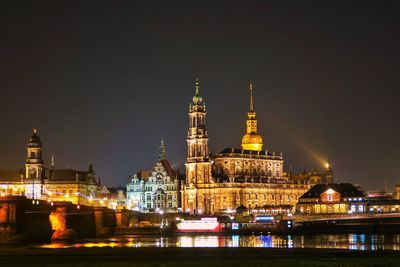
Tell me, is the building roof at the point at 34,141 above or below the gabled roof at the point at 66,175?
above

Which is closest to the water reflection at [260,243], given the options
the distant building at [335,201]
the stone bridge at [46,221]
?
the stone bridge at [46,221]

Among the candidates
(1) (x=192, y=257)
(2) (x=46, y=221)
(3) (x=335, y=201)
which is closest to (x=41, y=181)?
(3) (x=335, y=201)

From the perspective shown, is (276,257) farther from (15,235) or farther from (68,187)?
(68,187)

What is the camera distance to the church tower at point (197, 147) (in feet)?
632

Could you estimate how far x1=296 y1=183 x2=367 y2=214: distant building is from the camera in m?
187

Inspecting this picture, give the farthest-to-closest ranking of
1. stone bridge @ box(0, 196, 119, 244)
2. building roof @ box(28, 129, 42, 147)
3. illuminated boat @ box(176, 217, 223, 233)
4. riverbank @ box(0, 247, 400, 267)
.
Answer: building roof @ box(28, 129, 42, 147)
illuminated boat @ box(176, 217, 223, 233)
stone bridge @ box(0, 196, 119, 244)
riverbank @ box(0, 247, 400, 267)

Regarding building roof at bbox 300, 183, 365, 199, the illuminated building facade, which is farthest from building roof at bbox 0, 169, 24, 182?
building roof at bbox 300, 183, 365, 199

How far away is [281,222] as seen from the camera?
145250 millimetres

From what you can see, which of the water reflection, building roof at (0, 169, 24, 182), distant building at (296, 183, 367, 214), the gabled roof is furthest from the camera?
building roof at (0, 169, 24, 182)

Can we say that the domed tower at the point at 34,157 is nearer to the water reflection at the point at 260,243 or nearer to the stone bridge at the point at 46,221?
the stone bridge at the point at 46,221

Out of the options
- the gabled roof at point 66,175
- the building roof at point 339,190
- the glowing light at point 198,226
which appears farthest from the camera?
the gabled roof at point 66,175

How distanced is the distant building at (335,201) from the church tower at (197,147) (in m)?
22.8

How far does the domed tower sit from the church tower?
1314 inches

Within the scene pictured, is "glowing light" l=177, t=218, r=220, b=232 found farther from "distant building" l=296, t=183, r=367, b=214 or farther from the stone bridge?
"distant building" l=296, t=183, r=367, b=214
